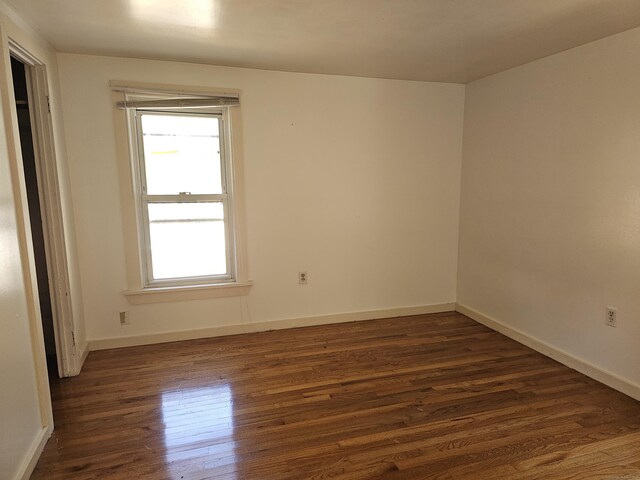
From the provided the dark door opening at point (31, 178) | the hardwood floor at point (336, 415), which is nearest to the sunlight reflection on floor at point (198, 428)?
the hardwood floor at point (336, 415)

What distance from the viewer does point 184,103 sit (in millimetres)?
3033

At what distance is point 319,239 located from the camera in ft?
11.8

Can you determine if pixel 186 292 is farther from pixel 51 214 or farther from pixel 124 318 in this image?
pixel 51 214

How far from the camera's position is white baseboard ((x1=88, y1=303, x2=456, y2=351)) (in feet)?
10.4

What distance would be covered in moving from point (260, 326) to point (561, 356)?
2446 millimetres

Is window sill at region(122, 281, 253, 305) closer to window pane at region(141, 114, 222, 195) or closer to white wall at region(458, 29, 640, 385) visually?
window pane at region(141, 114, 222, 195)

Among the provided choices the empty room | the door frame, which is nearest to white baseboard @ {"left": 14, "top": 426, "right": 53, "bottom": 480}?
the empty room

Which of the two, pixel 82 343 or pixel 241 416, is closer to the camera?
pixel 241 416

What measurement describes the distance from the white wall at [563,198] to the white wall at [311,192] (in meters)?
0.43

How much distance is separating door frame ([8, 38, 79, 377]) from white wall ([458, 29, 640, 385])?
3445mm

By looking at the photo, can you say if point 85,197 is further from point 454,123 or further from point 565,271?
point 565,271

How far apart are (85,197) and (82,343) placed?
1.13 metres

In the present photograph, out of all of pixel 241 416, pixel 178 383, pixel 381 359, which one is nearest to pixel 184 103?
pixel 178 383

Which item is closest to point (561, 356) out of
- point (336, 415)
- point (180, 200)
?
point (336, 415)
